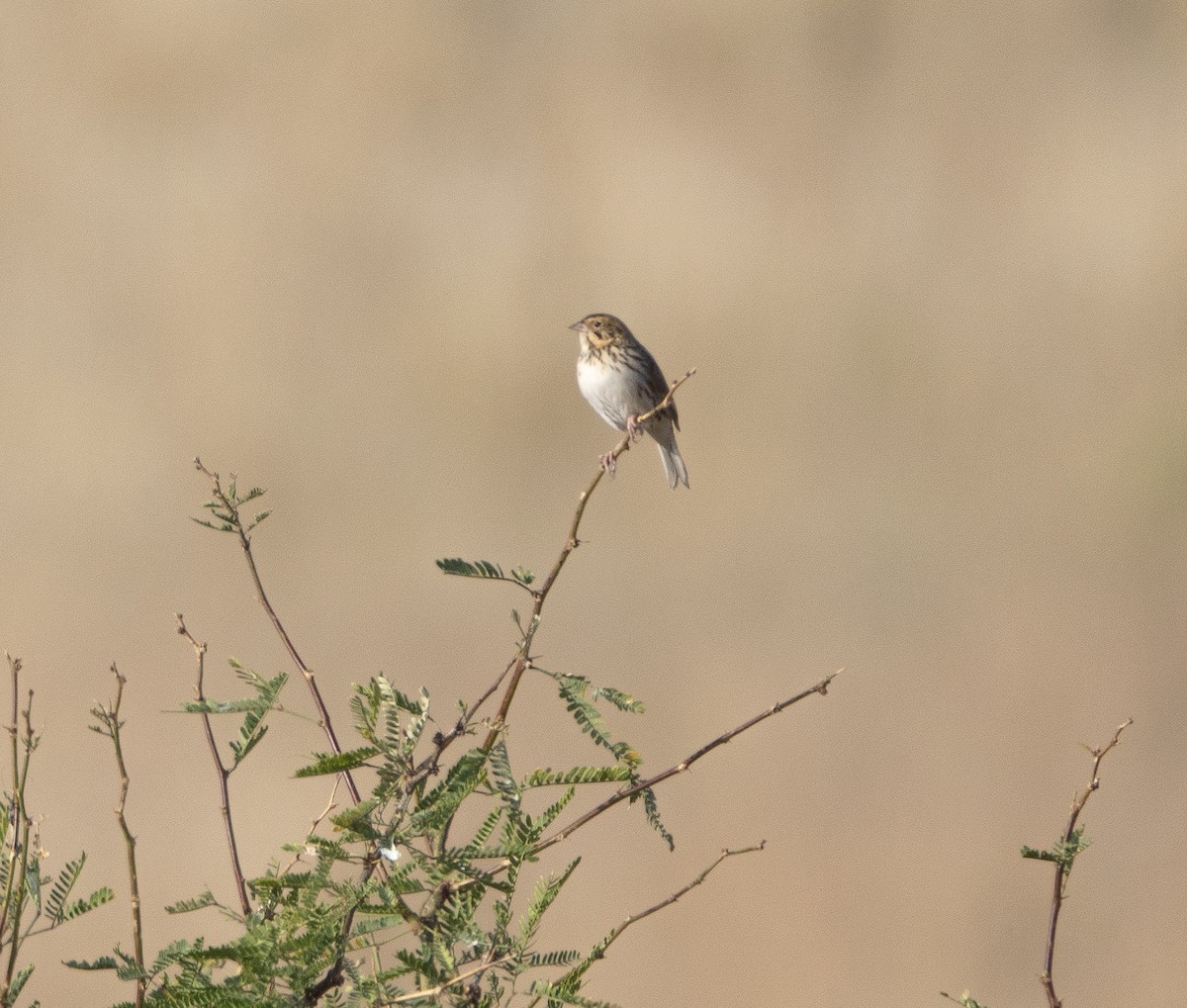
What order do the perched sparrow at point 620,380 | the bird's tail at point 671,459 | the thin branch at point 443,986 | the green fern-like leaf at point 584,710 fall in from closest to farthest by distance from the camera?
the thin branch at point 443,986 < the green fern-like leaf at point 584,710 < the perched sparrow at point 620,380 < the bird's tail at point 671,459

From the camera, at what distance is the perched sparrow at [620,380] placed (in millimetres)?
5371

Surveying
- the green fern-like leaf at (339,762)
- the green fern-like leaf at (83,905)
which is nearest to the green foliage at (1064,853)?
the green fern-like leaf at (339,762)

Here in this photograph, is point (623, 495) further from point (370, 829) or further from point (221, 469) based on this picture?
point (370, 829)

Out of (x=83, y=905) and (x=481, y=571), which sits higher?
(x=481, y=571)

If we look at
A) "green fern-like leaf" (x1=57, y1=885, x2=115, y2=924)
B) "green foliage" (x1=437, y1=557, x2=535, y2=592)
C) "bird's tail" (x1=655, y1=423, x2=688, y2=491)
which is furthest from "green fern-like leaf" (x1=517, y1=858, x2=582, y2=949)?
"bird's tail" (x1=655, y1=423, x2=688, y2=491)

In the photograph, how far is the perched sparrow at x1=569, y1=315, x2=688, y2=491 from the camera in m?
5.37

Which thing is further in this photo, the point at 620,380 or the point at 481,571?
the point at 620,380

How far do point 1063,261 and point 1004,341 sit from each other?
0.84m

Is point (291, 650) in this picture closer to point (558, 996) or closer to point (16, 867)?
point (16, 867)

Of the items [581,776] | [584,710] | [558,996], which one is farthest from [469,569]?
[558,996]

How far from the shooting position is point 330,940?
60.4 inches

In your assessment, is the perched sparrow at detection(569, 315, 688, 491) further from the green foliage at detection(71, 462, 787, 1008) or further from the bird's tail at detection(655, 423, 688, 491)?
the green foliage at detection(71, 462, 787, 1008)

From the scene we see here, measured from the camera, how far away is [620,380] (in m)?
5.37

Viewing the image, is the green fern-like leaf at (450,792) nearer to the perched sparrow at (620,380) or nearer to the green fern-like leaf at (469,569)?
the green fern-like leaf at (469,569)
